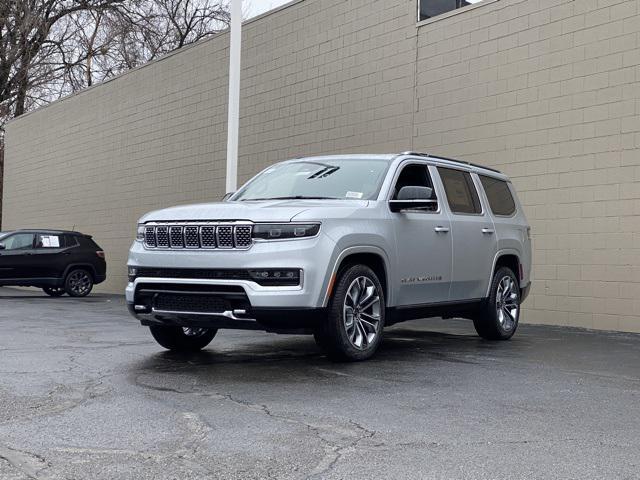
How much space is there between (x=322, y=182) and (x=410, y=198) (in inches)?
34.0

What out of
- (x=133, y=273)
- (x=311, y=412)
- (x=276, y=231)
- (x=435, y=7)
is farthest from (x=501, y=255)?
(x=435, y=7)

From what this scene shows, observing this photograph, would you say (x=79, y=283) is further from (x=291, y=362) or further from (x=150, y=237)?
(x=291, y=362)

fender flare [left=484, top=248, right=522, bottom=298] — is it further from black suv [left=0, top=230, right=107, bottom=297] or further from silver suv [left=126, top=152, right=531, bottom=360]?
black suv [left=0, top=230, right=107, bottom=297]

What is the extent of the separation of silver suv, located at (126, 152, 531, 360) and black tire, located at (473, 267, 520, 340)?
0.09 metres

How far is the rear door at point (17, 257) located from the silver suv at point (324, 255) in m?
12.6

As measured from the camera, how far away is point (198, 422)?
4.93m

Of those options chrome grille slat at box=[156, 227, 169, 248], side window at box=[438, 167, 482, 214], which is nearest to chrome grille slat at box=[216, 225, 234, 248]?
chrome grille slat at box=[156, 227, 169, 248]

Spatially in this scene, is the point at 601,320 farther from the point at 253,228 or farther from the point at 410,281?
the point at 253,228

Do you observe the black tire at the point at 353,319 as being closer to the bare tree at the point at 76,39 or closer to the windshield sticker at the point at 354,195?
the windshield sticker at the point at 354,195

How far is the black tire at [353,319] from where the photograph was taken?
22.6ft

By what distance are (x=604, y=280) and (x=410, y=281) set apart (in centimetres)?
523

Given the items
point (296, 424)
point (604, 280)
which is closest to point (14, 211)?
point (604, 280)

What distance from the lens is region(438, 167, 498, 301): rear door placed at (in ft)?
28.3

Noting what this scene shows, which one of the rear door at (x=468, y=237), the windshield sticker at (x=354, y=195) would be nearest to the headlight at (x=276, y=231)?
the windshield sticker at (x=354, y=195)
